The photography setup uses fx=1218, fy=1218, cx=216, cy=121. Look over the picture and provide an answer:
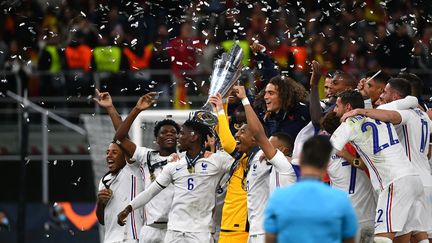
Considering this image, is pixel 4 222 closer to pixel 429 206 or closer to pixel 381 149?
pixel 429 206

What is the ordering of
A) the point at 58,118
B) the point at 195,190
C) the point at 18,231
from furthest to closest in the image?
the point at 58,118, the point at 18,231, the point at 195,190

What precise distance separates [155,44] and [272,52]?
3400 millimetres

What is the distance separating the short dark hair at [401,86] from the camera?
458 inches

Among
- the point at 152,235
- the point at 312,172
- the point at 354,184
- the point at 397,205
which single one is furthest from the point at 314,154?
the point at 152,235

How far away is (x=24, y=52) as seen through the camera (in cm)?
2117

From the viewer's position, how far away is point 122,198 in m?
13.0

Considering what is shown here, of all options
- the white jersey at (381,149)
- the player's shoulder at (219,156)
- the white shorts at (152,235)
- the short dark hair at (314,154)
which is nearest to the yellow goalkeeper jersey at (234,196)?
the player's shoulder at (219,156)

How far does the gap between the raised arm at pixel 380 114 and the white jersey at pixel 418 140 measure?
0.31 metres

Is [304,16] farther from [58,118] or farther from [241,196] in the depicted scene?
[241,196]

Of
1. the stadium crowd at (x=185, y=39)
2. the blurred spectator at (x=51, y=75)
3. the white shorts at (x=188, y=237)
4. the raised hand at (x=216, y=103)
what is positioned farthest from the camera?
the blurred spectator at (x=51, y=75)

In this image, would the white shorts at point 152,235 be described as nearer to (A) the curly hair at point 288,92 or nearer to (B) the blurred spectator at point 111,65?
(A) the curly hair at point 288,92

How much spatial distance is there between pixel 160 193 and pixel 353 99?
2.69 meters

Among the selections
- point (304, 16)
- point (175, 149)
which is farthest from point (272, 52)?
point (175, 149)

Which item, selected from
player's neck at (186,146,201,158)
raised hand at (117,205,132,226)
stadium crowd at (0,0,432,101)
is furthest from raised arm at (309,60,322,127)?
stadium crowd at (0,0,432,101)
